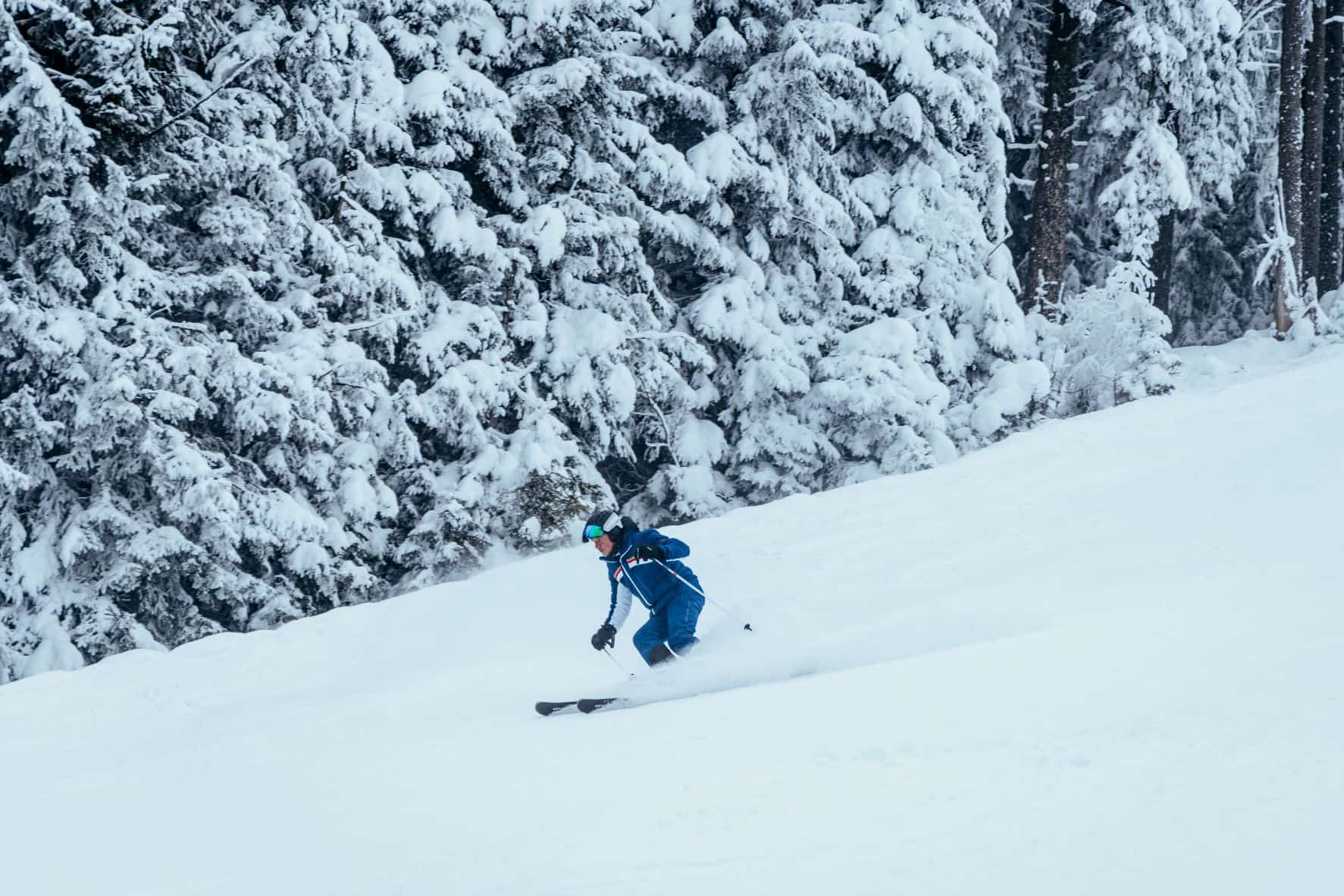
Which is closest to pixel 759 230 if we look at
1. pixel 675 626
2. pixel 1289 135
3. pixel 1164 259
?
pixel 675 626

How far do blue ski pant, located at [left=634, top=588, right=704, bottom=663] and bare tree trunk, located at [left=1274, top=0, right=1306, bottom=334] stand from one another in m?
16.2

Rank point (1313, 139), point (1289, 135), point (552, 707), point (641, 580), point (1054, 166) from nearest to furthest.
A: 1. point (552, 707)
2. point (641, 580)
3. point (1054, 166)
4. point (1289, 135)
5. point (1313, 139)

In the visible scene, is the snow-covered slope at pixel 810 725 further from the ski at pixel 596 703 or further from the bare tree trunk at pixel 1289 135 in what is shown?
the bare tree trunk at pixel 1289 135

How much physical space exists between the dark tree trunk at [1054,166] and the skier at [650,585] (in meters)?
10.8

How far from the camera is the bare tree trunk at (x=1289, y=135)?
19.1m

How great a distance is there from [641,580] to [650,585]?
0.08m

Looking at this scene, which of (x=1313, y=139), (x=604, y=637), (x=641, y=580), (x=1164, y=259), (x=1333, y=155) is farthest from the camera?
(x=1333, y=155)

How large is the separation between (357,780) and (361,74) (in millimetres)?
9023

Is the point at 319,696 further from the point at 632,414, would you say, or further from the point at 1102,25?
the point at 1102,25

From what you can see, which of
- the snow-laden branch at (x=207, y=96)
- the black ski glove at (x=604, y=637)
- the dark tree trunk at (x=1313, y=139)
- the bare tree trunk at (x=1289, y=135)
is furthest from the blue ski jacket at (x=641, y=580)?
the dark tree trunk at (x=1313, y=139)

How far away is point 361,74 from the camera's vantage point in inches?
489

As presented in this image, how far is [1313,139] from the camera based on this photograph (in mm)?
20609

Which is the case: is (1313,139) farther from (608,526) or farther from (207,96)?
(207,96)

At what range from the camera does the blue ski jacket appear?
7.83m
